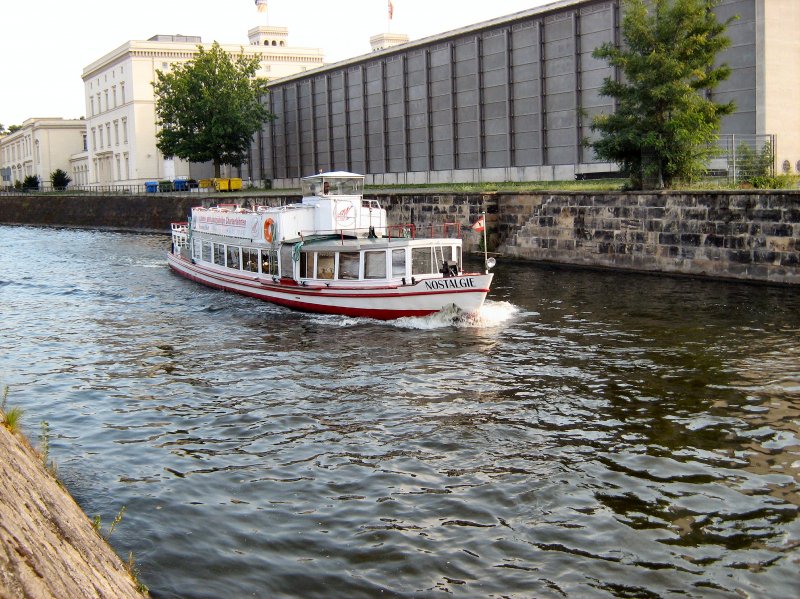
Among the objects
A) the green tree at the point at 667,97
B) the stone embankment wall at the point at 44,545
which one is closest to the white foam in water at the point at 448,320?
the green tree at the point at 667,97

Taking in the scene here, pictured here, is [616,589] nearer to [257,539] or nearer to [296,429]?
[257,539]

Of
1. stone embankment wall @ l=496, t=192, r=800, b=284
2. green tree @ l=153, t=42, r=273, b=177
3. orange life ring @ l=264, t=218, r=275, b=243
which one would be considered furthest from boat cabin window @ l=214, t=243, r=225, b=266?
green tree @ l=153, t=42, r=273, b=177

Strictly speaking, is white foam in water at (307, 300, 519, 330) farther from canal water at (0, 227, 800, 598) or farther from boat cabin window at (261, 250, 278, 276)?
boat cabin window at (261, 250, 278, 276)

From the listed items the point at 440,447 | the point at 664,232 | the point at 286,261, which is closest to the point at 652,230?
the point at 664,232

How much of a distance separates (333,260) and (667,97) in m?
16.0

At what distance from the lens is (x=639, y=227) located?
35.6m

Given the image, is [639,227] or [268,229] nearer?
[268,229]

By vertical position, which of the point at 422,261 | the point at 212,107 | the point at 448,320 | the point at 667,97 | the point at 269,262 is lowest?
the point at 448,320

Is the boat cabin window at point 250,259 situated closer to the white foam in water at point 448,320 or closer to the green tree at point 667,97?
the white foam in water at point 448,320

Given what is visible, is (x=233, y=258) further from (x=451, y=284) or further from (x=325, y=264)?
(x=451, y=284)

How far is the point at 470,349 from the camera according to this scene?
73.1 ft

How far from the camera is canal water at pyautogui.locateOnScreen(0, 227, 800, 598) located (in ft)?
33.5

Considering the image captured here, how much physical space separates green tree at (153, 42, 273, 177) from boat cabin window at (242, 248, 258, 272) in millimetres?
48913

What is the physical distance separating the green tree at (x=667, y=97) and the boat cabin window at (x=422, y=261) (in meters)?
12.8
